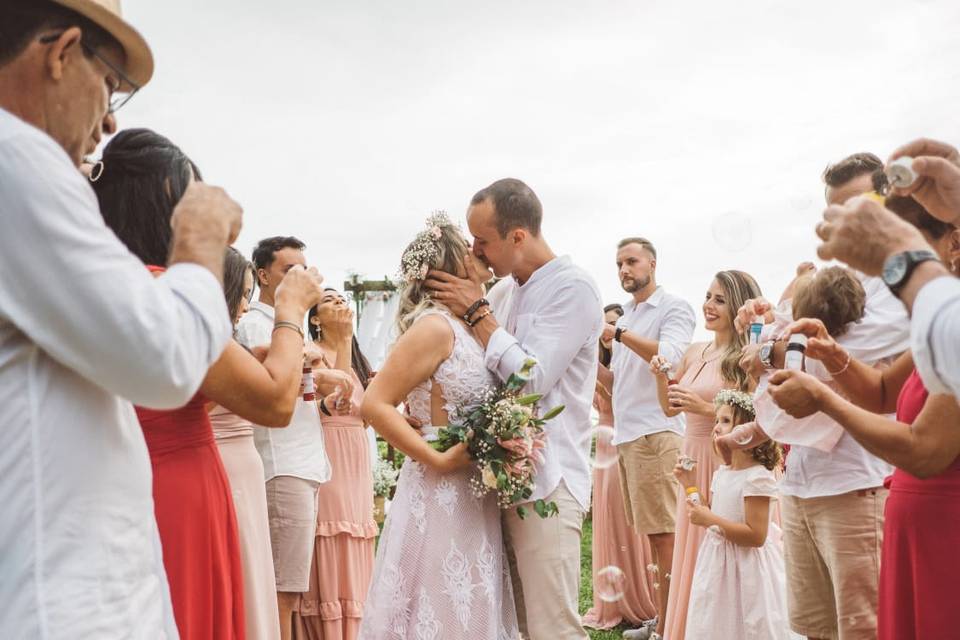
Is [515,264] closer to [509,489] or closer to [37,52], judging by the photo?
[509,489]

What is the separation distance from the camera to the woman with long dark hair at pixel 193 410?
7.46 ft

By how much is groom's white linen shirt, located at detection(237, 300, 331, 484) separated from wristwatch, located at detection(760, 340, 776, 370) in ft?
8.37

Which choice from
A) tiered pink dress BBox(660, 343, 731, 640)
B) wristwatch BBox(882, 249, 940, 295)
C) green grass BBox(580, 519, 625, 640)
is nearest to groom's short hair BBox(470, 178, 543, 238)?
tiered pink dress BBox(660, 343, 731, 640)

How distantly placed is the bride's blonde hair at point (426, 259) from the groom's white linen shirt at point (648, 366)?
3.01m

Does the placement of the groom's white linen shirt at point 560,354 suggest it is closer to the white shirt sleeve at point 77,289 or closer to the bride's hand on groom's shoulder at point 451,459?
the bride's hand on groom's shoulder at point 451,459

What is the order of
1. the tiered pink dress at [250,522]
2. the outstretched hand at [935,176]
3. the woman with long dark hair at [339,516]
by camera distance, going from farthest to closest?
the woman with long dark hair at [339,516] → the tiered pink dress at [250,522] → the outstretched hand at [935,176]

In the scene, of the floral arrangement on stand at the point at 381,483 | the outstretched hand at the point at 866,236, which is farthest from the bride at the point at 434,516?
the floral arrangement on stand at the point at 381,483

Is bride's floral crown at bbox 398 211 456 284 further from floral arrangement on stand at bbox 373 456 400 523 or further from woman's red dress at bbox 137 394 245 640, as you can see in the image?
floral arrangement on stand at bbox 373 456 400 523

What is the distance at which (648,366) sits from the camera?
6648mm

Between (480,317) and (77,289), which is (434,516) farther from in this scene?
(77,289)

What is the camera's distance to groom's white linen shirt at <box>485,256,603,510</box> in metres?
3.64

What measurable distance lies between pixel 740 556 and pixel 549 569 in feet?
5.62

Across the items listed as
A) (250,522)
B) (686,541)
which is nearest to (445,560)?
(250,522)

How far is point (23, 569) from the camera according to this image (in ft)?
3.98
